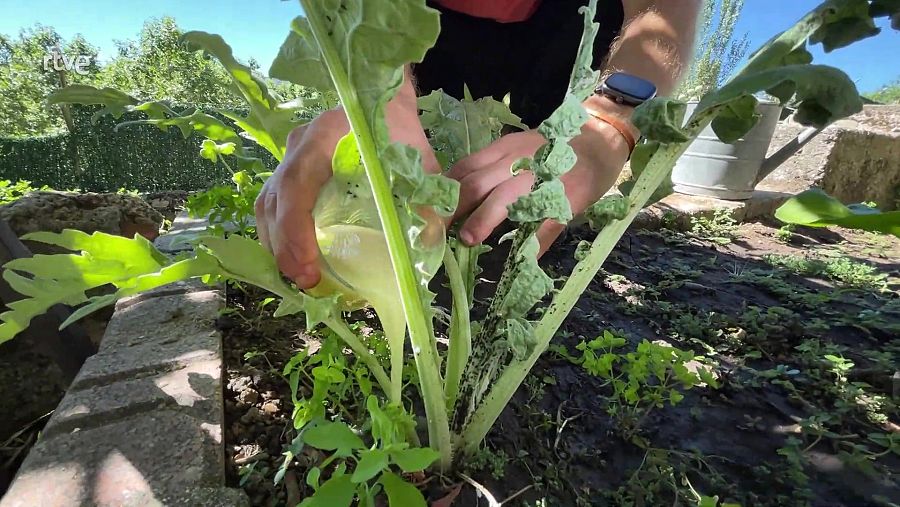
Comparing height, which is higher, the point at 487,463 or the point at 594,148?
the point at 594,148

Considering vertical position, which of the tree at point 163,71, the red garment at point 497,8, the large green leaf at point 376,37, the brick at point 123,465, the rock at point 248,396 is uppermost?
the tree at point 163,71

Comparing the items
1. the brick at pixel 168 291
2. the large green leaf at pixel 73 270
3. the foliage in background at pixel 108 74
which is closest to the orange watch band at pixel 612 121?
the large green leaf at pixel 73 270

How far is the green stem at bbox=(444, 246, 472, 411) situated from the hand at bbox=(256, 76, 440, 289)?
0.54 ft

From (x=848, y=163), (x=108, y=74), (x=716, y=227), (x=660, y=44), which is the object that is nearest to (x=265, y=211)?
(x=660, y=44)

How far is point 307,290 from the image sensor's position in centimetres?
57

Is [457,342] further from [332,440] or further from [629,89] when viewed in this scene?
[629,89]

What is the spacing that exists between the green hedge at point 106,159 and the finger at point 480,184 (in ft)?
22.5

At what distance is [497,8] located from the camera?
4.08 feet

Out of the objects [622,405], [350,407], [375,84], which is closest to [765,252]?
[622,405]

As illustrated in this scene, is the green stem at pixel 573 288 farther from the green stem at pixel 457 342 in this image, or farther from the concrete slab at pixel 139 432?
the concrete slab at pixel 139 432

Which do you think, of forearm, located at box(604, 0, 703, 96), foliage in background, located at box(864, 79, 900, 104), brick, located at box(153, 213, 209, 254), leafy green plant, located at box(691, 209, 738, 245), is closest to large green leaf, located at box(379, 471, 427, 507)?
forearm, located at box(604, 0, 703, 96)

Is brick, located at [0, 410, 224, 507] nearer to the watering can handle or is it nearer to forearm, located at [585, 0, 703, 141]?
forearm, located at [585, 0, 703, 141]

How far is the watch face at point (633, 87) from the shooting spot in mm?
671
